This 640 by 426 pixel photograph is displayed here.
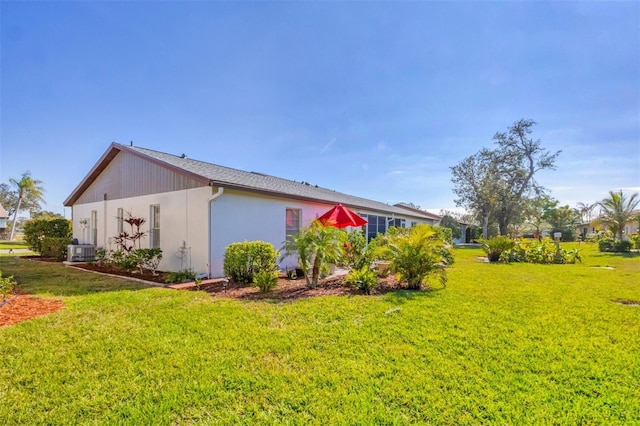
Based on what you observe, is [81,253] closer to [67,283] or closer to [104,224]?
[104,224]

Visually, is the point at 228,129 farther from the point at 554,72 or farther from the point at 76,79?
the point at 554,72

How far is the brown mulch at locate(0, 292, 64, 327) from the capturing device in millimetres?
4971

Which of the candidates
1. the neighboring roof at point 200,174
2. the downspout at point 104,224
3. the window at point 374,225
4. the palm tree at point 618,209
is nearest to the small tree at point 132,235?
the downspout at point 104,224

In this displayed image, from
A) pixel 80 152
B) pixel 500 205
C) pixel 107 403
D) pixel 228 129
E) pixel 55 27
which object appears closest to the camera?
pixel 107 403

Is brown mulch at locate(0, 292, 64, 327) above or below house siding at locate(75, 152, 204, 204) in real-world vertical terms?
below

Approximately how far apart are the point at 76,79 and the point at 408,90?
12.4m

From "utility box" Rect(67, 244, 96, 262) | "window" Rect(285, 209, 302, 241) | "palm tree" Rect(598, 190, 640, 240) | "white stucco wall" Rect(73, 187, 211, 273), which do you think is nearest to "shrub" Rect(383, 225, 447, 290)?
"window" Rect(285, 209, 302, 241)

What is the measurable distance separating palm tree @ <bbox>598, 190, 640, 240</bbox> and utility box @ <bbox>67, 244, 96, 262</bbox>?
1400 inches

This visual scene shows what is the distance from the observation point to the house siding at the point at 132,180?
32.2 feet

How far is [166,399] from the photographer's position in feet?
8.93

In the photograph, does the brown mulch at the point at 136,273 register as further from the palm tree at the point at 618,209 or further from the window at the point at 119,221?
the palm tree at the point at 618,209

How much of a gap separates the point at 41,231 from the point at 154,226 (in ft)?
35.4

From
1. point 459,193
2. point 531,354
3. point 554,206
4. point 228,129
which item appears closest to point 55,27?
point 228,129

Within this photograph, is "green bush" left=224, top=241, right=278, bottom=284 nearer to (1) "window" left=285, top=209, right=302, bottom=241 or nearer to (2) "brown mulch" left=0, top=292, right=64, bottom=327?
(1) "window" left=285, top=209, right=302, bottom=241
